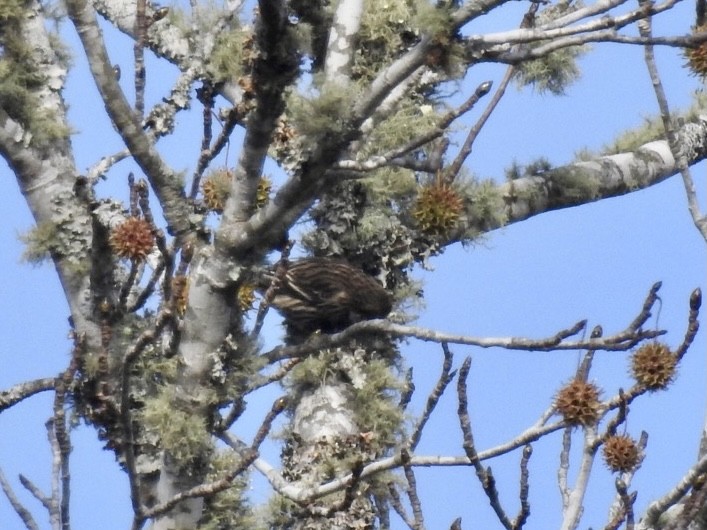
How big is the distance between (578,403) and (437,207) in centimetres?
164

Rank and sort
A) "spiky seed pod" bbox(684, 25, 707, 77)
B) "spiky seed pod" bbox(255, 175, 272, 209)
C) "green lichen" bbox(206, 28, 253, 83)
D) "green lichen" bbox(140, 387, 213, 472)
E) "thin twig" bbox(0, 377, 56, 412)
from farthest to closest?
"green lichen" bbox(206, 28, 253, 83) → "spiky seed pod" bbox(255, 175, 272, 209) → "spiky seed pod" bbox(684, 25, 707, 77) → "thin twig" bbox(0, 377, 56, 412) → "green lichen" bbox(140, 387, 213, 472)

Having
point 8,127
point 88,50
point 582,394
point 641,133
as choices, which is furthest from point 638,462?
point 641,133

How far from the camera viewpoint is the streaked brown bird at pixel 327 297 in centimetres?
443

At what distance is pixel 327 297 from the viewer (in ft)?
→ 14.5

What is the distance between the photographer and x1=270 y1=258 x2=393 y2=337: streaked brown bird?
4.43 meters

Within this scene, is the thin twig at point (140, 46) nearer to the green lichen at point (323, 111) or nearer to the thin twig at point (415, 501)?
the green lichen at point (323, 111)

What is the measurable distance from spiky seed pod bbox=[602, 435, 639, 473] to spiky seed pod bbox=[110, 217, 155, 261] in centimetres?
122

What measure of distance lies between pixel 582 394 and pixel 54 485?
50.7 inches

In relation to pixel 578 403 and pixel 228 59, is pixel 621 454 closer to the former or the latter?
pixel 578 403

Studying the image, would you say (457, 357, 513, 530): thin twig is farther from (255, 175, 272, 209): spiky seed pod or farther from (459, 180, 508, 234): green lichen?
(459, 180, 508, 234): green lichen

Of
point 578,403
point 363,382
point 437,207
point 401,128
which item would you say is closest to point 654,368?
point 578,403

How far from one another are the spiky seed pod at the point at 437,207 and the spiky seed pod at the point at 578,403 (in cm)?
155

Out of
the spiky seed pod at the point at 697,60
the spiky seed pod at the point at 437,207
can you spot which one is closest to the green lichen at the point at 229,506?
the spiky seed pod at the point at 437,207

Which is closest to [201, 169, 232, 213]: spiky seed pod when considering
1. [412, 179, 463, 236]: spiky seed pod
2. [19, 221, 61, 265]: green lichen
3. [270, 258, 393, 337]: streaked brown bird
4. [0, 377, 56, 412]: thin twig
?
A: [270, 258, 393, 337]: streaked brown bird
